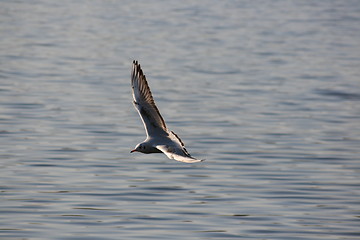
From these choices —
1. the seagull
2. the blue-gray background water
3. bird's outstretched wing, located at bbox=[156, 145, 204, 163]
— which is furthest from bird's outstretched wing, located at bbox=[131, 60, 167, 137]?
the blue-gray background water

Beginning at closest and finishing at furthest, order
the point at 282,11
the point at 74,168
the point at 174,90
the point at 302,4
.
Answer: the point at 74,168 < the point at 174,90 < the point at 282,11 < the point at 302,4

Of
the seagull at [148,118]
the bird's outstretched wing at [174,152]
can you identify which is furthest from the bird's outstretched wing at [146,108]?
the bird's outstretched wing at [174,152]

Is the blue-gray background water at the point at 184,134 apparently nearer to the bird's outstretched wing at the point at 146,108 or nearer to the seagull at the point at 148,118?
the seagull at the point at 148,118

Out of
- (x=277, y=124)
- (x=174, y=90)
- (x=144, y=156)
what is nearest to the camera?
(x=144, y=156)

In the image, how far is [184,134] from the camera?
18.9 m

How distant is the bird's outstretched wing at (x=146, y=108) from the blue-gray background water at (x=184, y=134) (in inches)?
48.0

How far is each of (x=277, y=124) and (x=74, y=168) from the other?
6389 millimetres

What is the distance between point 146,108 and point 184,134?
576 cm

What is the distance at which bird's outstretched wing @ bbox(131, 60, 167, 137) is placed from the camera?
1311cm

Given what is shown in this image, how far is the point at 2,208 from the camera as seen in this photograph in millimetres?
13117

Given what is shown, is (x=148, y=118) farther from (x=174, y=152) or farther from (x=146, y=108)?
(x=174, y=152)

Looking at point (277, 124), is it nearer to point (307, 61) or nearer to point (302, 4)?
point (307, 61)

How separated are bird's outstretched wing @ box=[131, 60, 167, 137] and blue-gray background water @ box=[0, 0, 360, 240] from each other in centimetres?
122

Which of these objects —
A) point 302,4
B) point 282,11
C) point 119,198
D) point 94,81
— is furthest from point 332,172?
point 302,4
